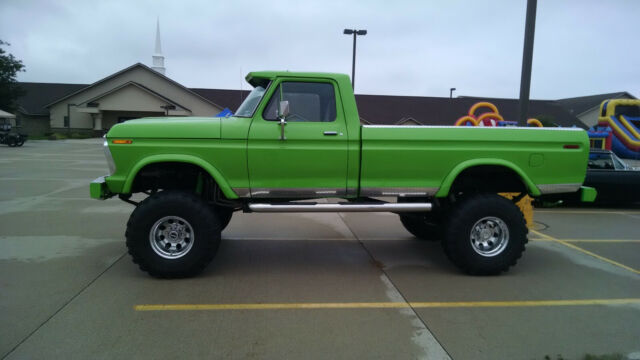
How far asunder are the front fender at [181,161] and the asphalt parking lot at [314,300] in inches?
42.5

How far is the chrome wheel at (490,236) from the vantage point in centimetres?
516

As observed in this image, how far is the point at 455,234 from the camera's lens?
505 centimetres

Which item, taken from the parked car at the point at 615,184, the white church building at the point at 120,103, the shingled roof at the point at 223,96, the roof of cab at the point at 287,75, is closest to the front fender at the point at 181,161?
the roof of cab at the point at 287,75

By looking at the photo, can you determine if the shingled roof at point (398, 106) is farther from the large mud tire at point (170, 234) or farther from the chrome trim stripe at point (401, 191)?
the large mud tire at point (170, 234)

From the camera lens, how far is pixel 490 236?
5.25 metres

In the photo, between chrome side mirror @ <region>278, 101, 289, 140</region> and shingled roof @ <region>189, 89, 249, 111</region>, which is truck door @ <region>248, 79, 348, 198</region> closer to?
chrome side mirror @ <region>278, 101, 289, 140</region>

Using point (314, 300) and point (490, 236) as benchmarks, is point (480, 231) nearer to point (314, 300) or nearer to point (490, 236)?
point (490, 236)

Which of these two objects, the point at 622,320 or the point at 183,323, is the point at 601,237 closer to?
the point at 622,320

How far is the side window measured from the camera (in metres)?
5.04

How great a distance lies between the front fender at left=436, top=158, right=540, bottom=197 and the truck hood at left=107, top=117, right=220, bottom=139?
2720 mm

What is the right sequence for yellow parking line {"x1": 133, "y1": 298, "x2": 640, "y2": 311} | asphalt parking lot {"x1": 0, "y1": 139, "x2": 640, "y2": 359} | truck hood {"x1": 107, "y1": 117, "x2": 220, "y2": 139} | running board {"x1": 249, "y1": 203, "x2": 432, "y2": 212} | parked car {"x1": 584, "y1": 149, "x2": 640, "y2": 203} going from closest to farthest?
asphalt parking lot {"x1": 0, "y1": 139, "x2": 640, "y2": 359} → yellow parking line {"x1": 133, "y1": 298, "x2": 640, "y2": 311} → truck hood {"x1": 107, "y1": 117, "x2": 220, "y2": 139} → running board {"x1": 249, "y1": 203, "x2": 432, "y2": 212} → parked car {"x1": 584, "y1": 149, "x2": 640, "y2": 203}

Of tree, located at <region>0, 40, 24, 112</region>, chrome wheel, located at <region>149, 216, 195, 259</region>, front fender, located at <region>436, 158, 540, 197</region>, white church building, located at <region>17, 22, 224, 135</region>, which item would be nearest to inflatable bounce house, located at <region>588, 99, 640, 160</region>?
front fender, located at <region>436, 158, 540, 197</region>

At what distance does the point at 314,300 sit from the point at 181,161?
2.13 m

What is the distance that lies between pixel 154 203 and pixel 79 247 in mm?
2143
